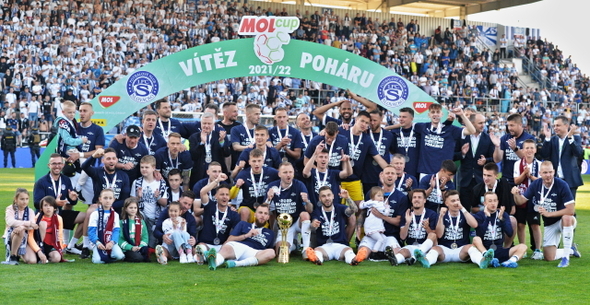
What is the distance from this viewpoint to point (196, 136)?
10.3 metres

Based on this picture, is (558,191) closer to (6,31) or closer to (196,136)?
(196,136)

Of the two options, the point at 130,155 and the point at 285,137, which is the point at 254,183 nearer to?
the point at 285,137

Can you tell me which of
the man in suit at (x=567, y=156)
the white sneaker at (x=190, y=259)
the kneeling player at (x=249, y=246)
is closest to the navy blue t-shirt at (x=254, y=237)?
the kneeling player at (x=249, y=246)

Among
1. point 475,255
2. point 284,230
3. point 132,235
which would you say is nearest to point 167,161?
point 132,235

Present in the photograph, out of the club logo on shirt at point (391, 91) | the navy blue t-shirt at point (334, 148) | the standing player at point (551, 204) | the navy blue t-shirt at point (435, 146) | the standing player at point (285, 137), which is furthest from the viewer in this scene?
the club logo on shirt at point (391, 91)

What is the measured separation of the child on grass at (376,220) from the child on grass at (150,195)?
99.5 inches

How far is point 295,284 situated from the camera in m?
7.40

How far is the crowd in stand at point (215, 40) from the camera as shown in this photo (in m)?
26.1

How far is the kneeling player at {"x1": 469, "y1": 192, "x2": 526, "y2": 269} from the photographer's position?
342 inches

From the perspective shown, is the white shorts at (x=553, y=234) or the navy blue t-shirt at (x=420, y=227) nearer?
the navy blue t-shirt at (x=420, y=227)

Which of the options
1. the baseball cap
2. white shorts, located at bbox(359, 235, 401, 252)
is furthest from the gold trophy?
the baseball cap

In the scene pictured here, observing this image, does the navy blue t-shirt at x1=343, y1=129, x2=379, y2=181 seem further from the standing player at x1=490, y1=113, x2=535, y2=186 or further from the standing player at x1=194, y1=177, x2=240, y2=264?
the standing player at x1=194, y1=177, x2=240, y2=264

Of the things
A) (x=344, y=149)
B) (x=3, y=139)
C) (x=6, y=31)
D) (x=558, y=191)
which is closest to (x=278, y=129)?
(x=344, y=149)

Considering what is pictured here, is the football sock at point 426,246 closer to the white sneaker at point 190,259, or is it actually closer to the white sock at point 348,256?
the white sock at point 348,256
